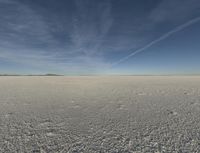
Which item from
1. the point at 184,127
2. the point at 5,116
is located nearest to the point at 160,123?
the point at 184,127

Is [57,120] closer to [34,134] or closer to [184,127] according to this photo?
[34,134]

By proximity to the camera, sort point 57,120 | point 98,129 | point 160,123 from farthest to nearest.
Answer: point 57,120, point 160,123, point 98,129

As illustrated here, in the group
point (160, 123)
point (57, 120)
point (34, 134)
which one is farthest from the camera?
point (57, 120)

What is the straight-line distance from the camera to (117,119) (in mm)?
5059

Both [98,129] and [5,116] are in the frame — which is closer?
[98,129]

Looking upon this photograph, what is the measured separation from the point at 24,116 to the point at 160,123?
455 centimetres

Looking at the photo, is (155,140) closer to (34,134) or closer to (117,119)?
(117,119)

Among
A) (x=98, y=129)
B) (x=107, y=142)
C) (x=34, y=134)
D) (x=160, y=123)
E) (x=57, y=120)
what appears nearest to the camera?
(x=107, y=142)

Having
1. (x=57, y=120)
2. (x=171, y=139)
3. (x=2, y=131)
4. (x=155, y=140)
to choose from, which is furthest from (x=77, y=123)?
(x=171, y=139)

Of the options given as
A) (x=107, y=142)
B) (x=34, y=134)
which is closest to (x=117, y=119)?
(x=107, y=142)

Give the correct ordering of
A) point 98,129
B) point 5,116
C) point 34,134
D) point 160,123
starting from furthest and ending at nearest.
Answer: point 5,116 → point 160,123 → point 98,129 → point 34,134

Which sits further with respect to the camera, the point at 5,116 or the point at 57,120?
the point at 5,116

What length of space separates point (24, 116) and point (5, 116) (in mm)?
645

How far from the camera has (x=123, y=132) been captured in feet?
13.0
